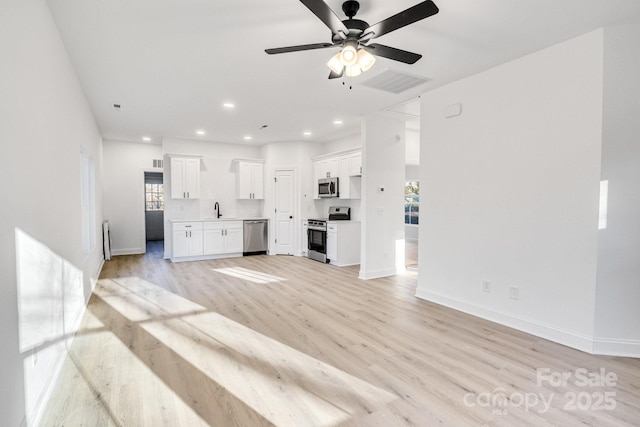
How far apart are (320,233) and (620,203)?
4933mm

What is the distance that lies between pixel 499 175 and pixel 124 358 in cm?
406

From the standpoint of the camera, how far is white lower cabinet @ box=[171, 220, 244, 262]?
22.4 feet

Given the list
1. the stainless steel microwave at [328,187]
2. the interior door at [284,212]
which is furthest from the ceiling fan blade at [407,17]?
the interior door at [284,212]

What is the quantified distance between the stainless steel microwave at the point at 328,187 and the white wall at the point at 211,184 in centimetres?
183

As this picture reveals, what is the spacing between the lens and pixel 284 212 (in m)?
7.79

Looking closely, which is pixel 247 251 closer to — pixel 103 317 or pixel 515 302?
pixel 103 317

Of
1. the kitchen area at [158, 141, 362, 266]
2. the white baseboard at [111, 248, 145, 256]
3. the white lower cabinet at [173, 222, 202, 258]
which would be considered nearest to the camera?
the kitchen area at [158, 141, 362, 266]

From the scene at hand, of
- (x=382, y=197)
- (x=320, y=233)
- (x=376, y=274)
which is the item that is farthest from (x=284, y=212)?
(x=376, y=274)

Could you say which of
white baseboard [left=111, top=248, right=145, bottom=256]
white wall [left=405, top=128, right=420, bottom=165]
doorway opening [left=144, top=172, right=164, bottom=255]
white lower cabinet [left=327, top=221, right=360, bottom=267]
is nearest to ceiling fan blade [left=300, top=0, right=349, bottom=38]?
white lower cabinet [left=327, top=221, right=360, bottom=267]

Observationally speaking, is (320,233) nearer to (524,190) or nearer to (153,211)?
(524,190)

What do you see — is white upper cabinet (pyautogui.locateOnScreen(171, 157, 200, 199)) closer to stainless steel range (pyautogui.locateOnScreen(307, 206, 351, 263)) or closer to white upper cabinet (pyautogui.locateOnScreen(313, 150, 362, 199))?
stainless steel range (pyautogui.locateOnScreen(307, 206, 351, 263))

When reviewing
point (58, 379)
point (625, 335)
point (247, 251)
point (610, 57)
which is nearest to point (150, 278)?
point (247, 251)

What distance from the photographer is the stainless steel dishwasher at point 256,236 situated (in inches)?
299

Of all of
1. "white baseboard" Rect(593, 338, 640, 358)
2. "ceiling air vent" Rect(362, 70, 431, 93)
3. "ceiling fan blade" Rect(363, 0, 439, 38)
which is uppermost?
"ceiling air vent" Rect(362, 70, 431, 93)
